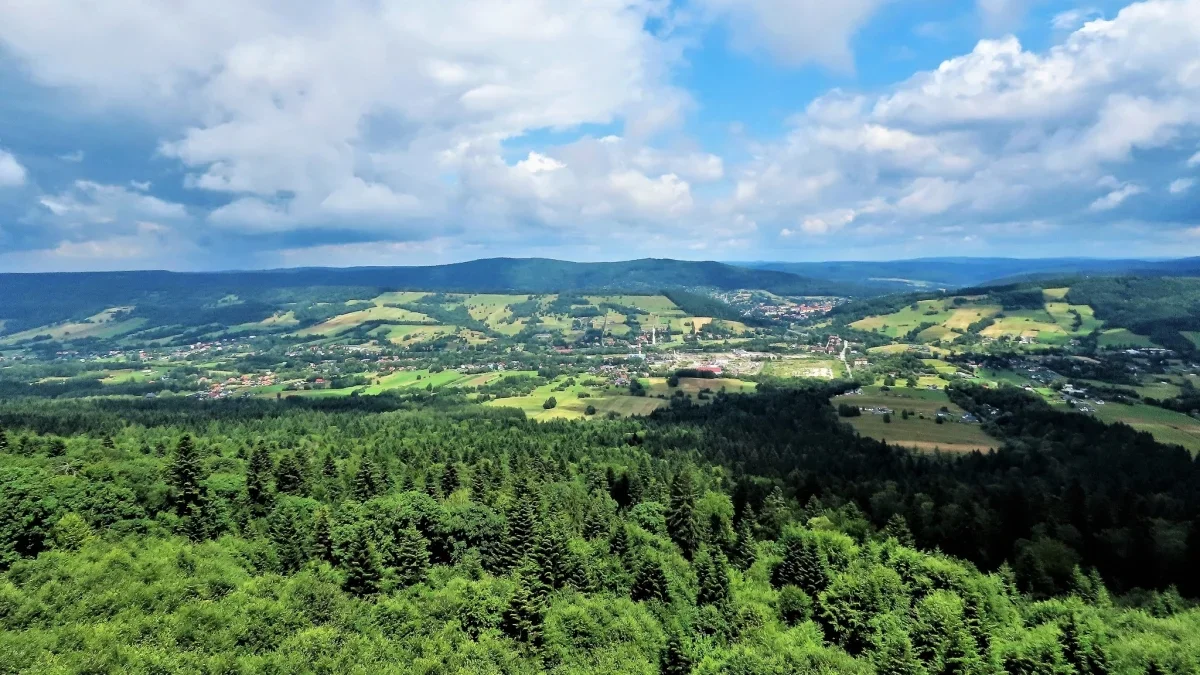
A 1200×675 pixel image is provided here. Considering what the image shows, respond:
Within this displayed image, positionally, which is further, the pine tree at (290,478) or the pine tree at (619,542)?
the pine tree at (290,478)

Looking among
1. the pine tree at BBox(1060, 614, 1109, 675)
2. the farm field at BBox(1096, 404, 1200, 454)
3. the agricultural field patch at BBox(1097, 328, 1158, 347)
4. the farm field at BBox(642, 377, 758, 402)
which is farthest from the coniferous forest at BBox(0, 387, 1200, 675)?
the agricultural field patch at BBox(1097, 328, 1158, 347)

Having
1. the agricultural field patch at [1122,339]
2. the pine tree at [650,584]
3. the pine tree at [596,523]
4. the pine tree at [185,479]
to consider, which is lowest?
the pine tree at [650,584]

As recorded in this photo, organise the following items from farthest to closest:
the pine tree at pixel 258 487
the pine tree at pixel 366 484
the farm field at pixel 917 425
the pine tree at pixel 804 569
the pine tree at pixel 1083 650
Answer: the farm field at pixel 917 425 → the pine tree at pixel 366 484 → the pine tree at pixel 258 487 → the pine tree at pixel 804 569 → the pine tree at pixel 1083 650

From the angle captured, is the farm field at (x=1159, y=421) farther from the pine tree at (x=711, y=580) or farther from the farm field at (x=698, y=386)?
the pine tree at (x=711, y=580)

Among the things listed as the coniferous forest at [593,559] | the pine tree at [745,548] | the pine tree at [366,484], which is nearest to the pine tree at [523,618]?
the coniferous forest at [593,559]

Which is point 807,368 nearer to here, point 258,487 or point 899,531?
point 899,531

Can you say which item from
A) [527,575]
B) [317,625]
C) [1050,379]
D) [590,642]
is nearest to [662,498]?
[527,575]

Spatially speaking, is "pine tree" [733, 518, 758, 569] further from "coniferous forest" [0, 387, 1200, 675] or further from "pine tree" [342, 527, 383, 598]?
"pine tree" [342, 527, 383, 598]

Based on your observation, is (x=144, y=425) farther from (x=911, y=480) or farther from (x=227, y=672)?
(x=911, y=480)
